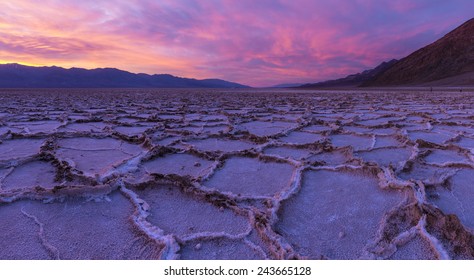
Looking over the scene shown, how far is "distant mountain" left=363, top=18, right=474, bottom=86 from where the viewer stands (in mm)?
42688

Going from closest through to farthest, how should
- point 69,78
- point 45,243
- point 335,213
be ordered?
point 45,243
point 335,213
point 69,78

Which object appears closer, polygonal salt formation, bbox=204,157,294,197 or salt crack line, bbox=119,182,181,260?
salt crack line, bbox=119,182,181,260

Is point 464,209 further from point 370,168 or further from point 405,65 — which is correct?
point 405,65

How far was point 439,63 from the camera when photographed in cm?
4656

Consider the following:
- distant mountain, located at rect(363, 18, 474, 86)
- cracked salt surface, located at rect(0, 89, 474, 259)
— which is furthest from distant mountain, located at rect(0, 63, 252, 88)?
cracked salt surface, located at rect(0, 89, 474, 259)

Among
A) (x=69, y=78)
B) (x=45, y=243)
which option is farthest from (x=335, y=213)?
(x=69, y=78)

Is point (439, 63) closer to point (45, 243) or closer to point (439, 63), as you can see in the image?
point (439, 63)

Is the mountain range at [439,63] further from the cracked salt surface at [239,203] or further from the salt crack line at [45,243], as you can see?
the salt crack line at [45,243]

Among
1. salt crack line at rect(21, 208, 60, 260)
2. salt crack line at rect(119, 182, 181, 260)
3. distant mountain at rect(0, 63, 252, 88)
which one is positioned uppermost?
salt crack line at rect(119, 182, 181, 260)

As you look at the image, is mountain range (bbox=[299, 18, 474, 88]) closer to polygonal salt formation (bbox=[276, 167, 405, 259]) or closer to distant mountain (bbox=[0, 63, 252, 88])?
polygonal salt formation (bbox=[276, 167, 405, 259])

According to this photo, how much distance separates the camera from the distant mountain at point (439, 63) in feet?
140

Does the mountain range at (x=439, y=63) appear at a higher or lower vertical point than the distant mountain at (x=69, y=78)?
higher

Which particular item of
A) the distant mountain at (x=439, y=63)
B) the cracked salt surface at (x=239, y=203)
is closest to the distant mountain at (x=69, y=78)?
the distant mountain at (x=439, y=63)

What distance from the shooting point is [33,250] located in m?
1.37
